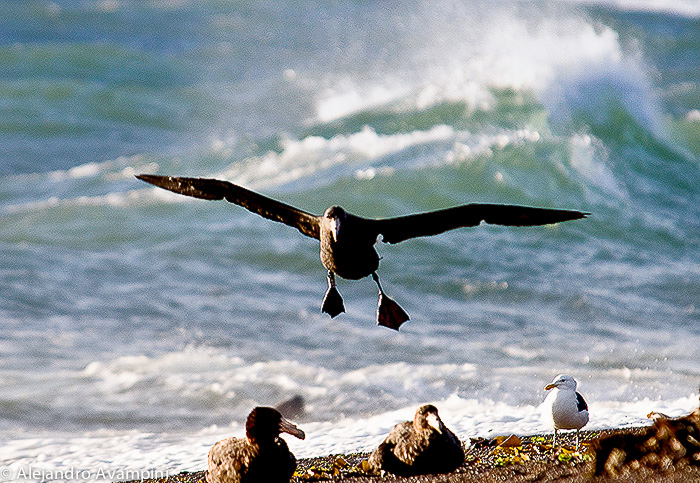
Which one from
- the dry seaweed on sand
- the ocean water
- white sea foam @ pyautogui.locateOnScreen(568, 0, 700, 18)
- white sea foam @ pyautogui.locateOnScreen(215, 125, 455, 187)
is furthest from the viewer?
white sea foam @ pyautogui.locateOnScreen(568, 0, 700, 18)

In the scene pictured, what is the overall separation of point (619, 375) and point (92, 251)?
6690 millimetres

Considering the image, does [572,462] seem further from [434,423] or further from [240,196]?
[240,196]

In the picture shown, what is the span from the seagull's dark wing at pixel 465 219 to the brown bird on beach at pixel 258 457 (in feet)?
3.70

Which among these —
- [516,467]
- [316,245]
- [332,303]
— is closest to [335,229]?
[332,303]

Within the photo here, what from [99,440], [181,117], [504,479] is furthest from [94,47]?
[504,479]

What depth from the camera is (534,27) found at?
20.1m

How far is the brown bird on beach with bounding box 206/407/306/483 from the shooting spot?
432cm

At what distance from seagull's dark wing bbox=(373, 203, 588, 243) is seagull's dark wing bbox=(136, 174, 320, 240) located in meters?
0.42

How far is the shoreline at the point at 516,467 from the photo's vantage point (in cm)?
431

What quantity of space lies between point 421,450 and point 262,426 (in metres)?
0.82

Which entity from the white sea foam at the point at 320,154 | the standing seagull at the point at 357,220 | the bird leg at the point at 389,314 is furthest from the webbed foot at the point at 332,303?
the white sea foam at the point at 320,154

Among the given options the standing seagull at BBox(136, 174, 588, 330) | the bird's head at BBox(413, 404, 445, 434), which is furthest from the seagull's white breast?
the standing seagull at BBox(136, 174, 588, 330)

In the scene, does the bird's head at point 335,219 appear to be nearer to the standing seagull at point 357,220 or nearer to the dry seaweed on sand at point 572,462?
the standing seagull at point 357,220

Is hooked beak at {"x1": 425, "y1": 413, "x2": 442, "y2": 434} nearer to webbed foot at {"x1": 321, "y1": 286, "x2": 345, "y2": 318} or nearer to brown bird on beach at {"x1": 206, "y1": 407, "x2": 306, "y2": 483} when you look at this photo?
brown bird on beach at {"x1": 206, "y1": 407, "x2": 306, "y2": 483}
